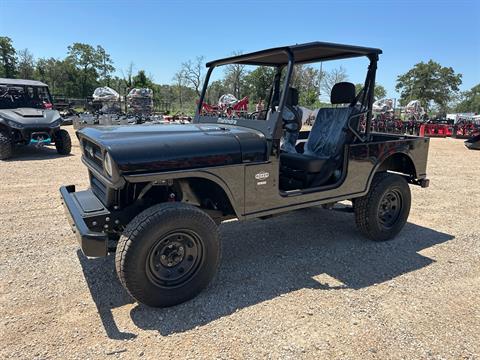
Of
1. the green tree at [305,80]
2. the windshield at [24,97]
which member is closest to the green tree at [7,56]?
the windshield at [24,97]

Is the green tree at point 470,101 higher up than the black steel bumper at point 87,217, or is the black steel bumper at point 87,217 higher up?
the green tree at point 470,101

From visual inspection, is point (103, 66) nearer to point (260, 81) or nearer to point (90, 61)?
point (90, 61)

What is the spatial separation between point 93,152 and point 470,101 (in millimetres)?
82815

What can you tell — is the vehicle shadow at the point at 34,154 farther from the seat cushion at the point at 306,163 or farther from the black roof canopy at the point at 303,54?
the seat cushion at the point at 306,163

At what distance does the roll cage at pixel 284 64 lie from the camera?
3.40 m

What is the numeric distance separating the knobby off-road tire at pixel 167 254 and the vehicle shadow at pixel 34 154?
331 inches

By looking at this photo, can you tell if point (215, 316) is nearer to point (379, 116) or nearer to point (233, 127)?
point (233, 127)

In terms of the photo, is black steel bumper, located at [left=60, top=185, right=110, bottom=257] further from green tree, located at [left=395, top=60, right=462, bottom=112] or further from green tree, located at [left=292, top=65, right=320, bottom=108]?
green tree, located at [left=395, top=60, right=462, bottom=112]

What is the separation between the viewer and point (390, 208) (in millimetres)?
4469

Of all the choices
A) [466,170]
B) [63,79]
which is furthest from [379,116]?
[63,79]

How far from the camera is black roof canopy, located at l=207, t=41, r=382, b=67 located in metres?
3.53

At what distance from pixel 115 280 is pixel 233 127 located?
189cm

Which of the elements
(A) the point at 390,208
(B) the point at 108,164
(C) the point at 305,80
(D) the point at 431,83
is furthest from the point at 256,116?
(D) the point at 431,83

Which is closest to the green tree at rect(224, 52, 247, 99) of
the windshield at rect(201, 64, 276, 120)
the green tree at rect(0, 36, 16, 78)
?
the windshield at rect(201, 64, 276, 120)
